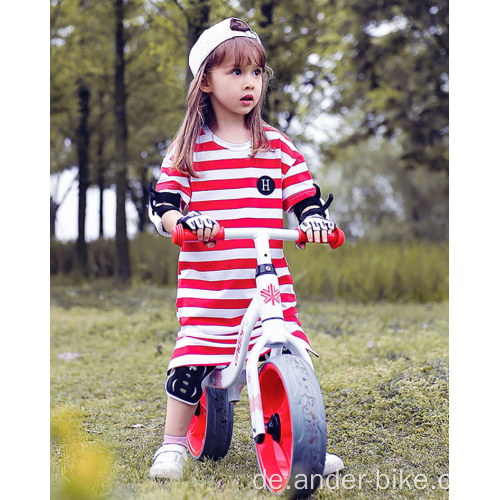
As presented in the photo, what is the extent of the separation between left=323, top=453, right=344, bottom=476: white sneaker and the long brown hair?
1231 mm

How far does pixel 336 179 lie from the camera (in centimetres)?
3806

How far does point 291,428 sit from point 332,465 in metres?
0.55

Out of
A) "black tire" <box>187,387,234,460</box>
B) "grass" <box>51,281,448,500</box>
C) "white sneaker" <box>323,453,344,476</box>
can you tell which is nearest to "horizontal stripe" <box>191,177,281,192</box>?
"black tire" <box>187,387,234,460</box>

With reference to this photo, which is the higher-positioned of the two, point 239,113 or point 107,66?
point 107,66

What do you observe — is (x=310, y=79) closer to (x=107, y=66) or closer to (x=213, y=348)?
(x=107, y=66)

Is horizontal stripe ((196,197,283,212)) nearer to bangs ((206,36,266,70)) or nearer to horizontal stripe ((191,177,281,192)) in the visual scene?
horizontal stripe ((191,177,281,192))

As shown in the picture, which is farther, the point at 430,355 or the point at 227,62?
the point at 430,355

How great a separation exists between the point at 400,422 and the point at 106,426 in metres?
1.50

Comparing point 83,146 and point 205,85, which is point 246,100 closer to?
point 205,85

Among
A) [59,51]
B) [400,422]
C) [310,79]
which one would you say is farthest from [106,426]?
[59,51]

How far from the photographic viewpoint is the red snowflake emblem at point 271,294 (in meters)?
1.97

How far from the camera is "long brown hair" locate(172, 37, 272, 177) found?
7.48 feet

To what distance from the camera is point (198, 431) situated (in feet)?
8.27

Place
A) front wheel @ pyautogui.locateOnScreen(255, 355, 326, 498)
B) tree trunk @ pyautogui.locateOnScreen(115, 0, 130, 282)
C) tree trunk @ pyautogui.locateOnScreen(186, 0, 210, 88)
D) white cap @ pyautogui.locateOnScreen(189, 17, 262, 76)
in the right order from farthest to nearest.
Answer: tree trunk @ pyautogui.locateOnScreen(115, 0, 130, 282)
tree trunk @ pyautogui.locateOnScreen(186, 0, 210, 88)
white cap @ pyautogui.locateOnScreen(189, 17, 262, 76)
front wheel @ pyautogui.locateOnScreen(255, 355, 326, 498)
